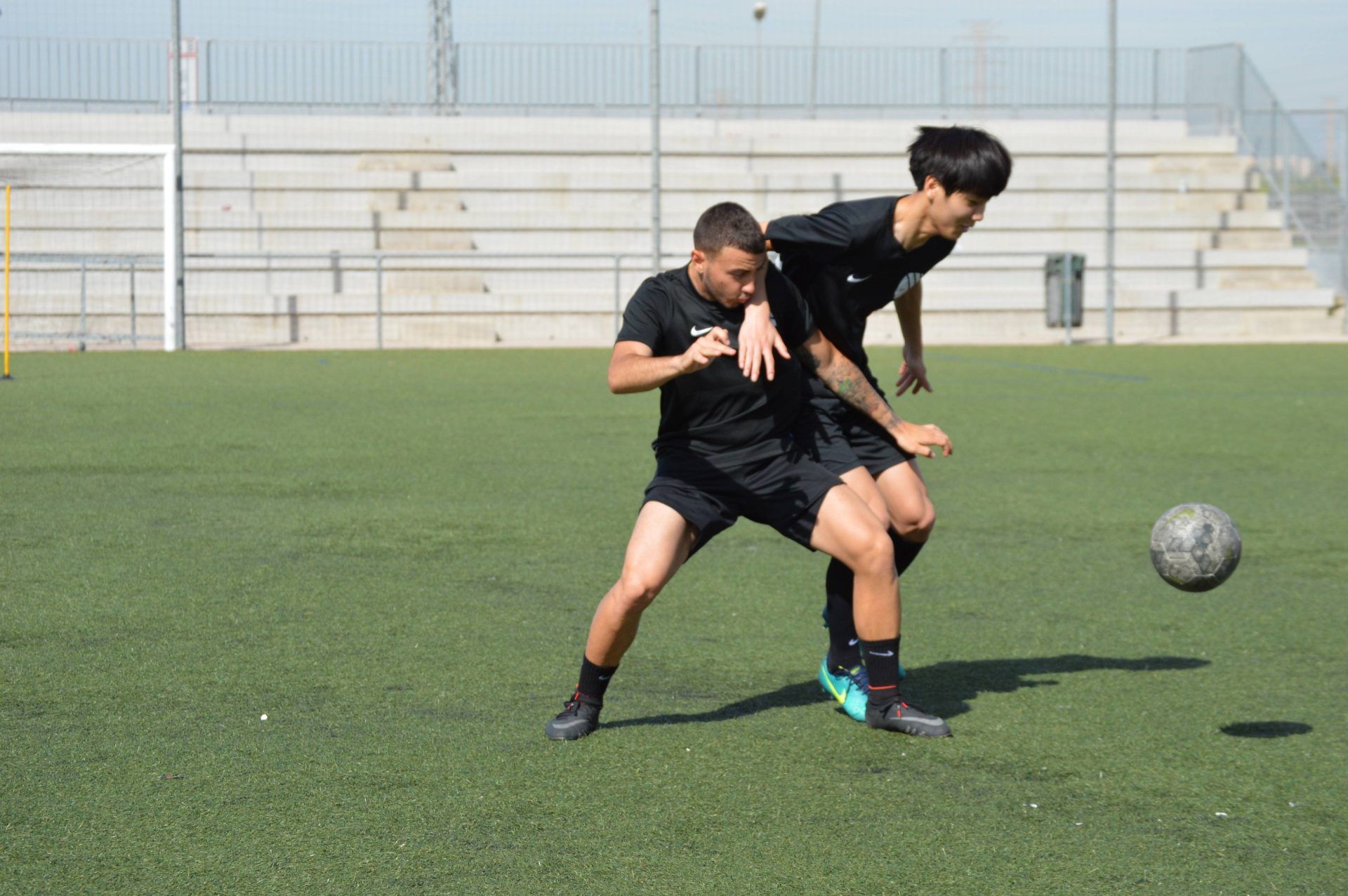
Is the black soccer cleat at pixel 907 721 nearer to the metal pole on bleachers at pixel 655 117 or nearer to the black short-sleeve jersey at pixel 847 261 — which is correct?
the black short-sleeve jersey at pixel 847 261

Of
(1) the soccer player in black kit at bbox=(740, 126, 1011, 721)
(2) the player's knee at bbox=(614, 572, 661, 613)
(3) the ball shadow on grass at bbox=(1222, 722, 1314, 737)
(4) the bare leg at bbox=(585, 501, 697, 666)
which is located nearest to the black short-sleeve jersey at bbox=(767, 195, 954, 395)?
(1) the soccer player in black kit at bbox=(740, 126, 1011, 721)

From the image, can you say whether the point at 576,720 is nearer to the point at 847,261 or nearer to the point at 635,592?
the point at 635,592

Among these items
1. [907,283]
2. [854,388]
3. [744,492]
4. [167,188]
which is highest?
[167,188]

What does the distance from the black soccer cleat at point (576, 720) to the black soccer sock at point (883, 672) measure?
2.59 feet

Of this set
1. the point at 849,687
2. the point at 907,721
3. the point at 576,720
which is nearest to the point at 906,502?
the point at 849,687

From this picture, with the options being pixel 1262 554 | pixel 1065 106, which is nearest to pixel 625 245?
pixel 1065 106

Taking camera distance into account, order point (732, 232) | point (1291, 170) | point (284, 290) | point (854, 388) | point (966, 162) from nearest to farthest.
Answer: point (732, 232), point (966, 162), point (854, 388), point (284, 290), point (1291, 170)

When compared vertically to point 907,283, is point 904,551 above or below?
below

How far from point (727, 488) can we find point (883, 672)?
27.5 inches

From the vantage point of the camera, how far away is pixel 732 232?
13.8 ft

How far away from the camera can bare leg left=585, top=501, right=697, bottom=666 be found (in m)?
4.45

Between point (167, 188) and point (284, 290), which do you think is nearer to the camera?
point (167, 188)

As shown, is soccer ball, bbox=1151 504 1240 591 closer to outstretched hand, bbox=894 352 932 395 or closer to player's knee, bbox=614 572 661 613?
outstretched hand, bbox=894 352 932 395

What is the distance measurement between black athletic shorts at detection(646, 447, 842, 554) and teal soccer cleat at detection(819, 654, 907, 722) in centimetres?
50
